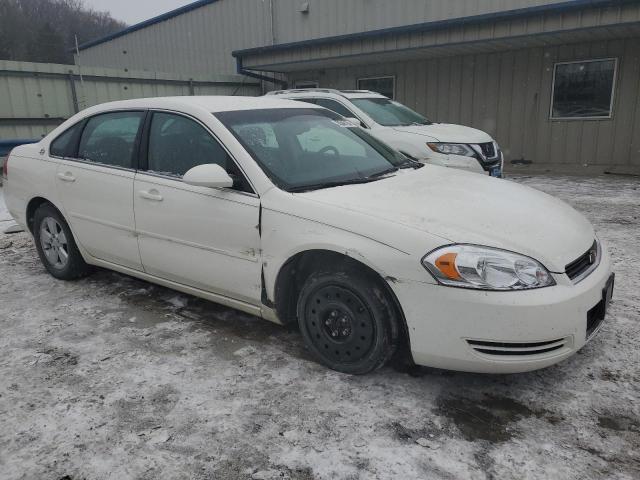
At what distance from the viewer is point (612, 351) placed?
3166 mm

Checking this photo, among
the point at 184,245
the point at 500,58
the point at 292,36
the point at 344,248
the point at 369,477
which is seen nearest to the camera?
the point at 369,477

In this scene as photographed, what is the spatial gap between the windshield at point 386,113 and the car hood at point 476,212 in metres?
4.74

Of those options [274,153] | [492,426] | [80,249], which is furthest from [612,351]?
[80,249]

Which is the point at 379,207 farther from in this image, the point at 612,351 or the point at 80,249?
the point at 80,249

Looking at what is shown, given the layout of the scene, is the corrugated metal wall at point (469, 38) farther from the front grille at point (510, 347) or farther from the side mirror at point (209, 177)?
the side mirror at point (209, 177)

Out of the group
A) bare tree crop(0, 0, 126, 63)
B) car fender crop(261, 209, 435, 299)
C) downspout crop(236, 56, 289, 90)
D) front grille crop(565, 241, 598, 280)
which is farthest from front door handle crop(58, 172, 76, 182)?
bare tree crop(0, 0, 126, 63)

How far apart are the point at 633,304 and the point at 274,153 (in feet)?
9.48

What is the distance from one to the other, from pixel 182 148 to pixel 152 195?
392mm

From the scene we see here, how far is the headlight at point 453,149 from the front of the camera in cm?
723

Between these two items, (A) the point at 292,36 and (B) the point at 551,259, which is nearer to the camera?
(B) the point at 551,259

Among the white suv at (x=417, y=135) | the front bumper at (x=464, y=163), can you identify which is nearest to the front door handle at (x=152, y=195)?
the white suv at (x=417, y=135)

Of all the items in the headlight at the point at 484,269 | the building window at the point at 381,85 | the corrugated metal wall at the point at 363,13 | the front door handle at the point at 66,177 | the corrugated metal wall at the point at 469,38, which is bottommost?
the headlight at the point at 484,269

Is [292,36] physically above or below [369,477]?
above

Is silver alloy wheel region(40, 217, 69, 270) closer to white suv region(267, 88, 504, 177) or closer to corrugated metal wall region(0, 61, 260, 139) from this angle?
white suv region(267, 88, 504, 177)
